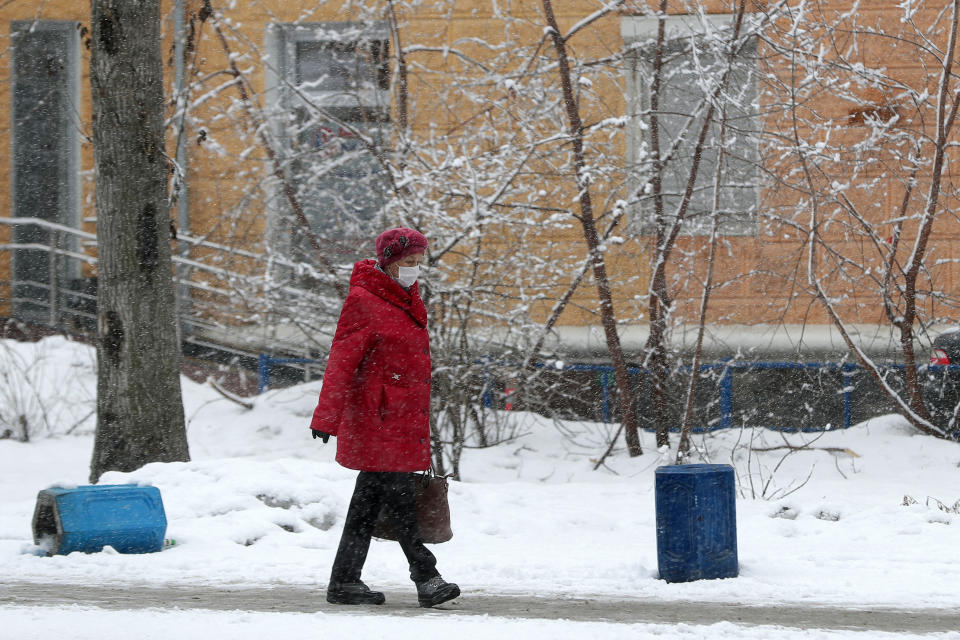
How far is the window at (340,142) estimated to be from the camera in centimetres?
978

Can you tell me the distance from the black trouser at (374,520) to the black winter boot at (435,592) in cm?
3

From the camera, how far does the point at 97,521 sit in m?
6.23

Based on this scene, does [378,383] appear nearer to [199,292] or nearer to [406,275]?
[406,275]

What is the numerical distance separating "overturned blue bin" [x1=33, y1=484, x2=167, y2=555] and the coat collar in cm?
217

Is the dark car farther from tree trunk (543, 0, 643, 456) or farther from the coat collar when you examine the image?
the coat collar

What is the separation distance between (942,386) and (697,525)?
5.37 metres

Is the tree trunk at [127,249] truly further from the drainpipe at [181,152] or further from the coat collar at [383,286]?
the coat collar at [383,286]

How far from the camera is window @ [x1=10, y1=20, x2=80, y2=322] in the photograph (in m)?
13.6

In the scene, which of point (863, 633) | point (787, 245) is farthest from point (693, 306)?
point (863, 633)

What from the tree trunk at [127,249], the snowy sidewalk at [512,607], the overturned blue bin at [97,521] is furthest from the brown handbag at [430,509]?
the tree trunk at [127,249]

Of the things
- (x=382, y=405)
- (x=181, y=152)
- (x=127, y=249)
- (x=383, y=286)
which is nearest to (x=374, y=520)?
(x=382, y=405)

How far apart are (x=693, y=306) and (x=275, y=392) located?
14.3 feet

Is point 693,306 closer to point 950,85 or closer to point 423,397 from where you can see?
point 950,85

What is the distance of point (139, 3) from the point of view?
27.1 feet
